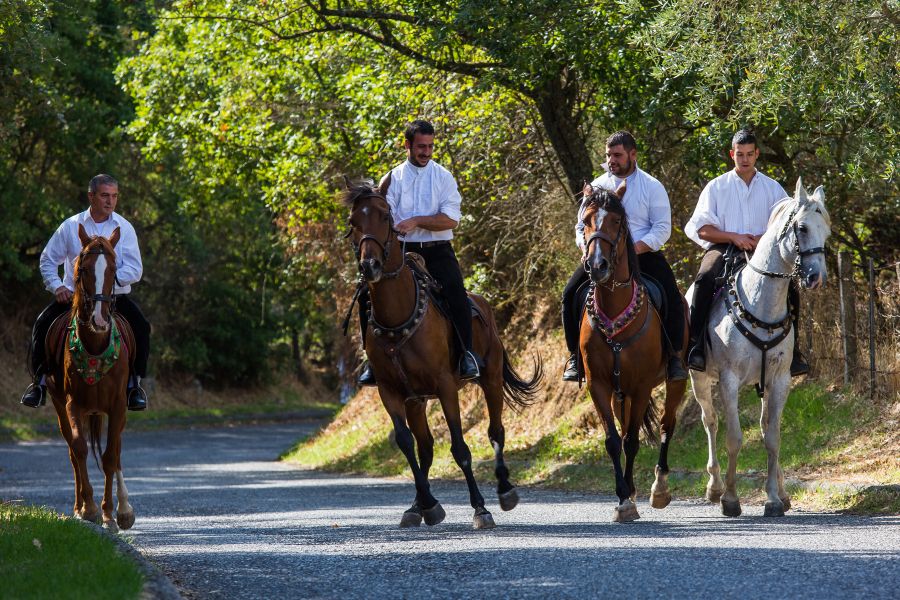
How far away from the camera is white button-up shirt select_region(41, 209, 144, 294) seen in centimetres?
1259

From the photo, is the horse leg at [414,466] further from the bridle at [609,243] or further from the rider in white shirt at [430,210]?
the bridle at [609,243]

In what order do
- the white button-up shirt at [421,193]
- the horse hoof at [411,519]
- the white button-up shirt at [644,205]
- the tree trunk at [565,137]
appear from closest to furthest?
the horse hoof at [411,519]
the white button-up shirt at [421,193]
the white button-up shirt at [644,205]
the tree trunk at [565,137]

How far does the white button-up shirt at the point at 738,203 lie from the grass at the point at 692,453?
103 inches

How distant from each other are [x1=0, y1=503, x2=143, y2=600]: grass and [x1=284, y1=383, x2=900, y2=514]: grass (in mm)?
6656

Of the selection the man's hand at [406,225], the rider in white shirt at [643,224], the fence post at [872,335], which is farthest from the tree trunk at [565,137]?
the man's hand at [406,225]

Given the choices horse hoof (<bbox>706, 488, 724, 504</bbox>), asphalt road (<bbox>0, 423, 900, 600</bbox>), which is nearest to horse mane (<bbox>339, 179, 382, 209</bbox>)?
asphalt road (<bbox>0, 423, 900, 600</bbox>)

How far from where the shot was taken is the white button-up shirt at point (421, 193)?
12.1 m

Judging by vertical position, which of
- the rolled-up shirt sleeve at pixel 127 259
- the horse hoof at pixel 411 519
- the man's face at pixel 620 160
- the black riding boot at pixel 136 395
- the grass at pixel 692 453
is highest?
the man's face at pixel 620 160

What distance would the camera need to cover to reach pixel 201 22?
83.8ft

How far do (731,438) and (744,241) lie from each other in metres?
1.77

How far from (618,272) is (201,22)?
15937 millimetres

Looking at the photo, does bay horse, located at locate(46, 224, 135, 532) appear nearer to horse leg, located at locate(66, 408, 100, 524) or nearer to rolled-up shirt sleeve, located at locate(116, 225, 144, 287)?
horse leg, located at locate(66, 408, 100, 524)

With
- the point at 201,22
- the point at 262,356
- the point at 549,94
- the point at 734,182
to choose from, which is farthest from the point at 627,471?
the point at 262,356

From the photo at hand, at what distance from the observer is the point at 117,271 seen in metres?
12.5
